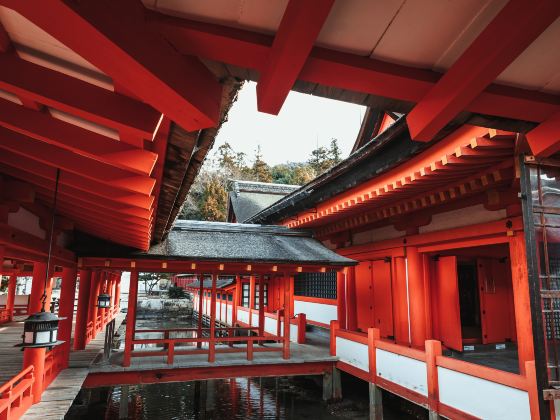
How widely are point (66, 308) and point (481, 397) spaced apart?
7.96m

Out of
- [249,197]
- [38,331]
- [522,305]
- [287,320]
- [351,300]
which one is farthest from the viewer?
[249,197]

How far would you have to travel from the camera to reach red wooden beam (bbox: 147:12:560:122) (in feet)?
4.70

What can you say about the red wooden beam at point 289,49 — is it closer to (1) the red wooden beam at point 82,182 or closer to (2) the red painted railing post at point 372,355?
(1) the red wooden beam at point 82,182

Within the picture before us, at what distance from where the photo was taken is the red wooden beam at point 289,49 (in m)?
1.23

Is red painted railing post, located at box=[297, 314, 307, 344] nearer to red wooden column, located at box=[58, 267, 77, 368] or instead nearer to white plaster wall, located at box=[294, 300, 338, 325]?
white plaster wall, located at box=[294, 300, 338, 325]

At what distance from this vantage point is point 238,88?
1837 millimetres

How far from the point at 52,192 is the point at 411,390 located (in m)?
6.73

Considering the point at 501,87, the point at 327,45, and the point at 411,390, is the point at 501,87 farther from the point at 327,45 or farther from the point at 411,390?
the point at 411,390

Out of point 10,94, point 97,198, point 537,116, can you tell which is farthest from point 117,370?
point 537,116

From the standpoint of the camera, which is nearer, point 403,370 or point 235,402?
point 403,370

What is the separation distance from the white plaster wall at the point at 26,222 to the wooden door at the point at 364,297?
7.62m

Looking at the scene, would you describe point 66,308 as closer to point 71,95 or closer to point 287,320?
point 287,320

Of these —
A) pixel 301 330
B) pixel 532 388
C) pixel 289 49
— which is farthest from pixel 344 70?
pixel 301 330

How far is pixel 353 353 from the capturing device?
9062mm
